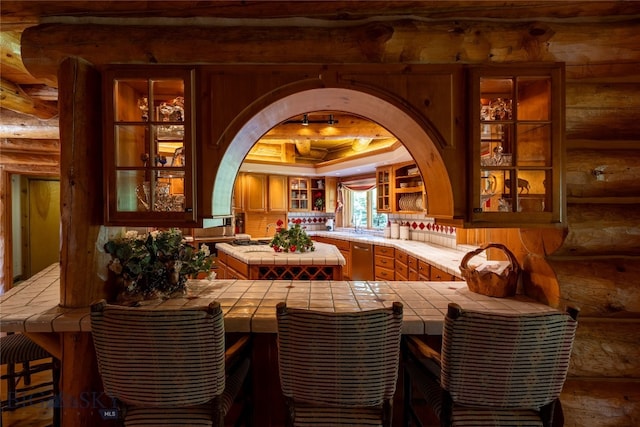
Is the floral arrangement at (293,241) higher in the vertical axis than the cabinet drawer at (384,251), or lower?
higher

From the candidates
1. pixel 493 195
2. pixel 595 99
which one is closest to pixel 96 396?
pixel 493 195

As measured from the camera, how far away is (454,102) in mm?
1626

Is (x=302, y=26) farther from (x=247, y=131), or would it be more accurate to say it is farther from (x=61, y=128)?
(x=61, y=128)

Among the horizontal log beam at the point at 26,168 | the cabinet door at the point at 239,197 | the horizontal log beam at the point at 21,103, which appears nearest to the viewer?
the horizontal log beam at the point at 21,103

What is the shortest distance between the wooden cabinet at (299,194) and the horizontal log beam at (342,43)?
17.7 feet

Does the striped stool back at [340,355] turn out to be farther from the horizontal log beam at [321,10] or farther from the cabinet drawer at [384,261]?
the cabinet drawer at [384,261]

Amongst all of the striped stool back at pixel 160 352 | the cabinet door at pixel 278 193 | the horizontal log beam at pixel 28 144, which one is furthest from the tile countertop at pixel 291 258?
the cabinet door at pixel 278 193

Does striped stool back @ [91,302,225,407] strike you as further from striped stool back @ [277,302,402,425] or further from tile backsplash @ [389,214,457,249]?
tile backsplash @ [389,214,457,249]

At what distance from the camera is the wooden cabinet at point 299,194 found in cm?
713

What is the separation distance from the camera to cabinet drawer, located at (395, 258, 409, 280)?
4152 mm

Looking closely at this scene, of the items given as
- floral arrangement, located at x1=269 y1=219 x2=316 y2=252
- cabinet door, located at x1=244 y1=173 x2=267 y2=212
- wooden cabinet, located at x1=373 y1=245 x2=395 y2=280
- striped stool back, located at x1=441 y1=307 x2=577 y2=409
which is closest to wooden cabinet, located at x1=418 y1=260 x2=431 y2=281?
wooden cabinet, located at x1=373 y1=245 x2=395 y2=280

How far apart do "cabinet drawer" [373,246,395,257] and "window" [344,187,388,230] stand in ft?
4.43

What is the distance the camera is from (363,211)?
6859 millimetres

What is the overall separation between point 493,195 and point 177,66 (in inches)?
75.0
